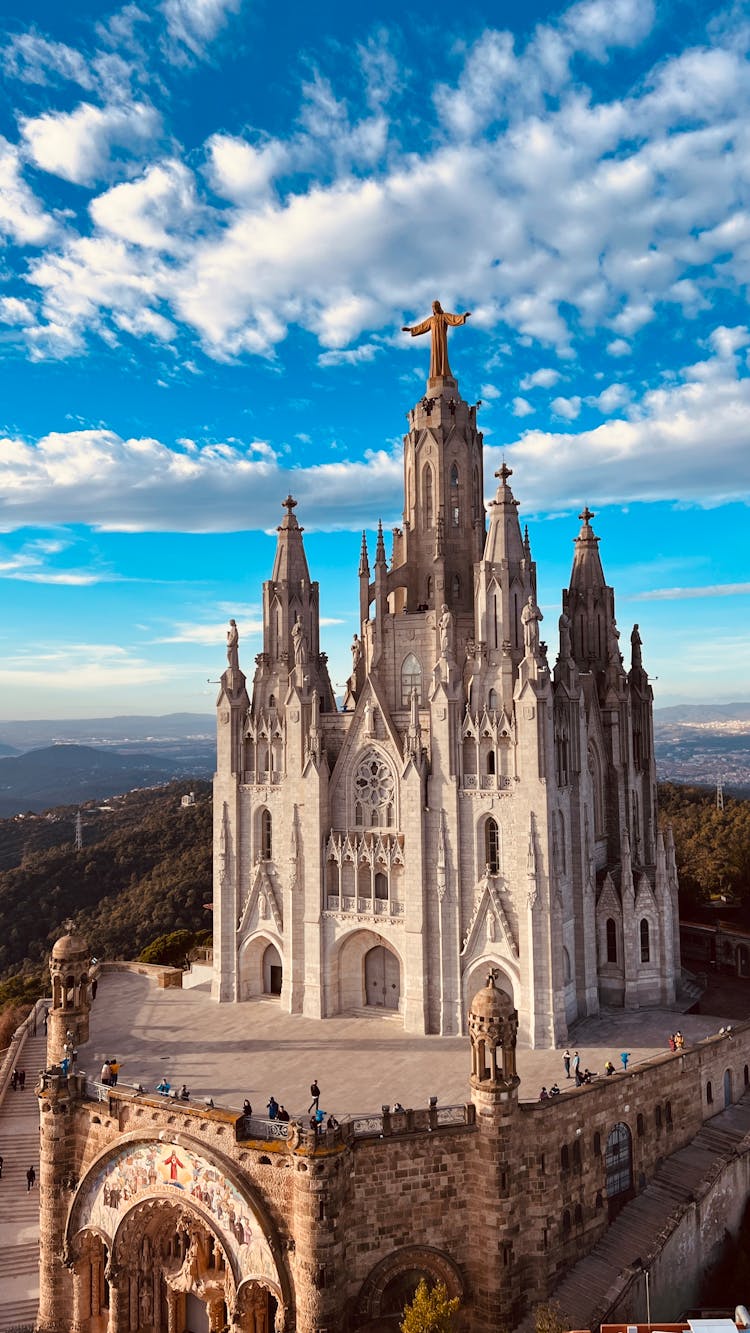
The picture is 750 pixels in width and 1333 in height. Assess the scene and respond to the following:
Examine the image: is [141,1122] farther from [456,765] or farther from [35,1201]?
[456,765]

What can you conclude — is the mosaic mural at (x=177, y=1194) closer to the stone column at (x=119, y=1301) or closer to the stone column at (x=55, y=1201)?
the stone column at (x=55, y=1201)

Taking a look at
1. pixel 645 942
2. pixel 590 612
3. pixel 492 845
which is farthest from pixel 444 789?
pixel 590 612

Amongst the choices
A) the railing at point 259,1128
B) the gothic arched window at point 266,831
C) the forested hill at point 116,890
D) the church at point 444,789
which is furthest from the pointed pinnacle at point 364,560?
the forested hill at point 116,890

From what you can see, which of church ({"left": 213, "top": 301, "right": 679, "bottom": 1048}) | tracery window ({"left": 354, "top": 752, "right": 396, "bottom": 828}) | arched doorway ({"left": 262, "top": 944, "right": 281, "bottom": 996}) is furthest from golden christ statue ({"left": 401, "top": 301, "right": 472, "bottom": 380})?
arched doorway ({"left": 262, "top": 944, "right": 281, "bottom": 996})

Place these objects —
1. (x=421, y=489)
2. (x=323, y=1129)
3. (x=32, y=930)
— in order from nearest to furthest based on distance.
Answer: (x=323, y=1129) → (x=421, y=489) → (x=32, y=930)

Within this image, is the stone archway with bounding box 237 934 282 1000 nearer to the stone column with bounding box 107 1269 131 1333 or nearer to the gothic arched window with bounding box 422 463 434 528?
the stone column with bounding box 107 1269 131 1333

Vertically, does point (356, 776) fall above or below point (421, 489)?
below

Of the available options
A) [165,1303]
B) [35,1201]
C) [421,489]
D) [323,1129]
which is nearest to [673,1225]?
[323,1129]

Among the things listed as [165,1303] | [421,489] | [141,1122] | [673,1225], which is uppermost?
[421,489]
